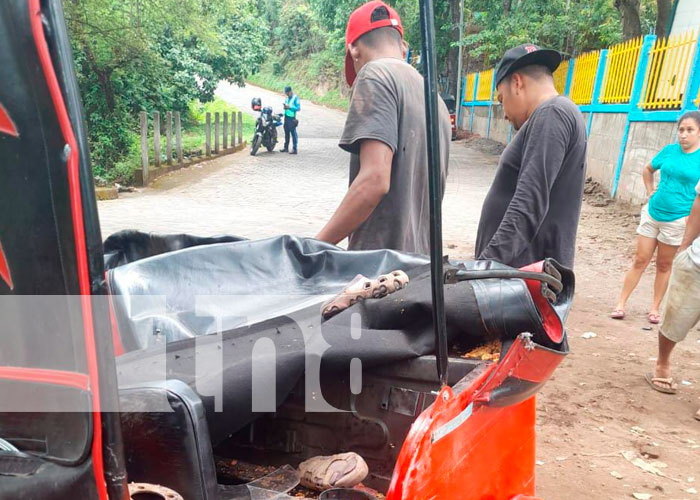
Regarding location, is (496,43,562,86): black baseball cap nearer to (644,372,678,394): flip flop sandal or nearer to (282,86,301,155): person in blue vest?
(644,372,678,394): flip flop sandal

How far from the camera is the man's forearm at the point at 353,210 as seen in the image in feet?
7.98

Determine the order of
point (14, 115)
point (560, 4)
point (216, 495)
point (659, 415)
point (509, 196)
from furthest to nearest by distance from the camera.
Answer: point (560, 4) → point (659, 415) → point (509, 196) → point (216, 495) → point (14, 115)

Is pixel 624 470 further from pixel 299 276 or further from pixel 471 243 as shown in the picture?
pixel 471 243

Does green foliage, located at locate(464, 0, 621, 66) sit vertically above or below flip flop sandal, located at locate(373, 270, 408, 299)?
above

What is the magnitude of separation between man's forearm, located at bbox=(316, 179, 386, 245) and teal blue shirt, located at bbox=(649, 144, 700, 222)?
3469 mm

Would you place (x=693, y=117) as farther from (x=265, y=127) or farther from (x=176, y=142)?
(x=265, y=127)

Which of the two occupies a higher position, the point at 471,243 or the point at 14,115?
the point at 14,115

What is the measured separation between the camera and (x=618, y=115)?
1040 cm

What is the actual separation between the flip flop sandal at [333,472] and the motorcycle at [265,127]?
16.5m

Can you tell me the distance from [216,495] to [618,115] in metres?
10.8

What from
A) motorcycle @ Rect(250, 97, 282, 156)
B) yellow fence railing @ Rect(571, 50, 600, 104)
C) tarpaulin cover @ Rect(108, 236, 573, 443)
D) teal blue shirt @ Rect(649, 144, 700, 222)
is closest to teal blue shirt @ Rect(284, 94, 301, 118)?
motorcycle @ Rect(250, 97, 282, 156)

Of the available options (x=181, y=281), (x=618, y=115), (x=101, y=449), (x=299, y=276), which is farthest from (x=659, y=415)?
(x=618, y=115)

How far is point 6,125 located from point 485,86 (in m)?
21.0

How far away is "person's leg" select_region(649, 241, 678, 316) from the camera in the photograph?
505cm
